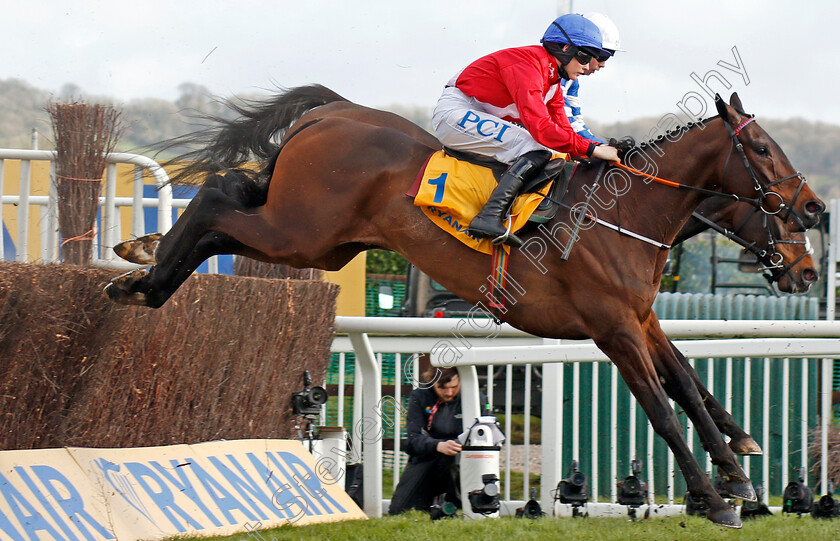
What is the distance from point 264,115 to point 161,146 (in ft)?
1.96

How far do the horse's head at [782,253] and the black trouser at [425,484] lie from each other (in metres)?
2.18

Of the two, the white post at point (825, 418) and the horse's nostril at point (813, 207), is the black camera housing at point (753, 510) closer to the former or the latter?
the white post at point (825, 418)

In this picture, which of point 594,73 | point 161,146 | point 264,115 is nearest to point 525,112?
point 594,73

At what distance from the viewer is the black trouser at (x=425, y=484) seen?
582 centimetres

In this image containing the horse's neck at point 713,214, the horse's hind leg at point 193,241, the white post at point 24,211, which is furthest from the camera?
the white post at point 24,211

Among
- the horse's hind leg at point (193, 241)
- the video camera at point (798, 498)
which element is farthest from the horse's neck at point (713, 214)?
the horse's hind leg at point (193, 241)

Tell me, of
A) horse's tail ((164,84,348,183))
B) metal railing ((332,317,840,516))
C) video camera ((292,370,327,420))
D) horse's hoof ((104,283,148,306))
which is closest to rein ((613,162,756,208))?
metal railing ((332,317,840,516))

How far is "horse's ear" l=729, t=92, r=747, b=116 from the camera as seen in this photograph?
15.5 feet

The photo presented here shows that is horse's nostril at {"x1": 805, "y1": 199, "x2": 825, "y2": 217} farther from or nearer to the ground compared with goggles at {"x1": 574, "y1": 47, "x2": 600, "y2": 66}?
nearer to the ground

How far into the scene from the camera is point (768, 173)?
4.54m

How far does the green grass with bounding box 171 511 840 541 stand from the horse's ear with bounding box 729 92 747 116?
6.73 ft

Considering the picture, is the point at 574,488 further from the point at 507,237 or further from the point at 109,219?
the point at 109,219

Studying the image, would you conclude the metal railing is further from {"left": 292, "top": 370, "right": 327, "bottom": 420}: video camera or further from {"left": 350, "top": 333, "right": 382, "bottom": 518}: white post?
{"left": 292, "top": 370, "right": 327, "bottom": 420}: video camera

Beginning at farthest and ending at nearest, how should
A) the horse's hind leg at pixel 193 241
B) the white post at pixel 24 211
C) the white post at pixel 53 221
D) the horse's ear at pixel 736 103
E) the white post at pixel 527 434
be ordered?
1. the white post at pixel 527 434
2. the white post at pixel 53 221
3. the white post at pixel 24 211
4. the horse's hind leg at pixel 193 241
5. the horse's ear at pixel 736 103
